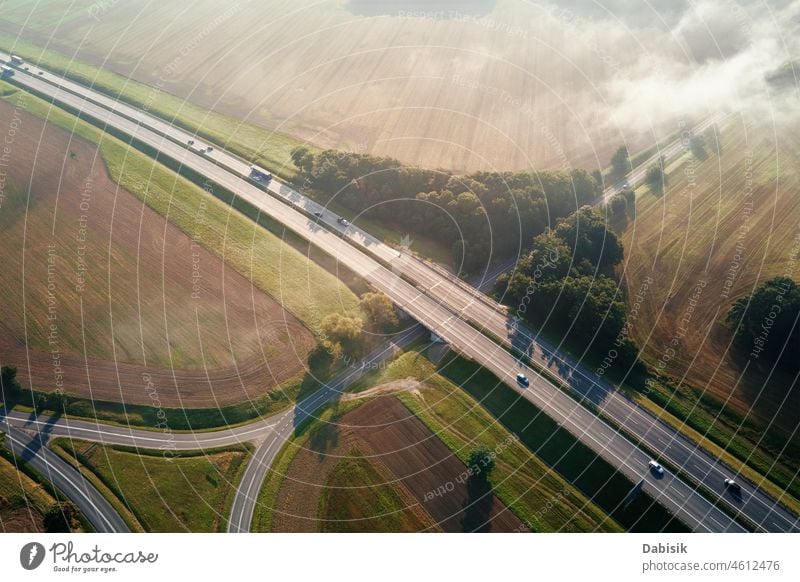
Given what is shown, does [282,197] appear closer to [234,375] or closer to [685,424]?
[234,375]

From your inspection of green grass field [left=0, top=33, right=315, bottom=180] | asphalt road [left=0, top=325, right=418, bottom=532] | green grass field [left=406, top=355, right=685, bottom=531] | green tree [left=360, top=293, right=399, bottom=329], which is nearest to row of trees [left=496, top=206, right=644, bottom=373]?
green grass field [left=406, top=355, right=685, bottom=531]

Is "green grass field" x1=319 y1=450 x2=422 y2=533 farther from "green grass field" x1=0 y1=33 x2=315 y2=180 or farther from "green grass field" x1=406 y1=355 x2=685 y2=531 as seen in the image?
"green grass field" x1=0 y1=33 x2=315 y2=180

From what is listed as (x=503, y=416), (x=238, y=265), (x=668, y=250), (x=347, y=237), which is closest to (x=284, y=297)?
(x=238, y=265)

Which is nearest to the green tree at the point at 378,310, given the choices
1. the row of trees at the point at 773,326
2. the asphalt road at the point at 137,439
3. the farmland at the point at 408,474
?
the farmland at the point at 408,474

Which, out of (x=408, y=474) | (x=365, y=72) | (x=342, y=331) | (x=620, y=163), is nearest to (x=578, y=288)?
(x=342, y=331)

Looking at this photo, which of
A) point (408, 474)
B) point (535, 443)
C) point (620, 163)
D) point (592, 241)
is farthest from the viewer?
point (620, 163)

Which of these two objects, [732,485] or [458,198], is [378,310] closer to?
[458,198]

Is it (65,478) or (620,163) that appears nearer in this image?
(65,478)
